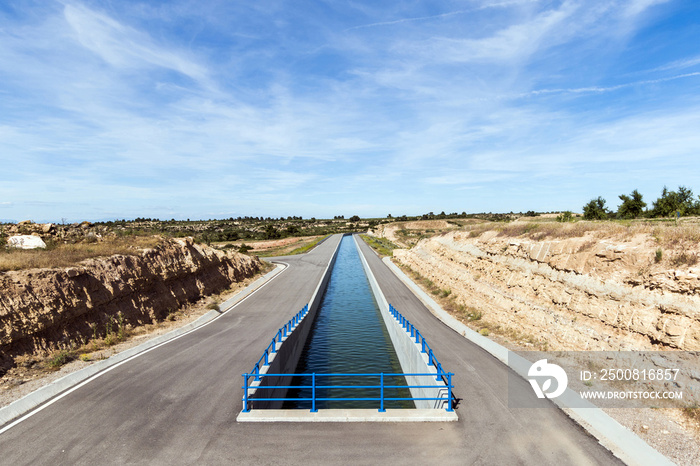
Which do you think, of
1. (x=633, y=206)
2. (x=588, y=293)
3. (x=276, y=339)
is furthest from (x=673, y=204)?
(x=276, y=339)

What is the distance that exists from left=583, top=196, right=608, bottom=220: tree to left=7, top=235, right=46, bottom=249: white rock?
216ft

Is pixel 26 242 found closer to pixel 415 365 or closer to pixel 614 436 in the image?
pixel 415 365

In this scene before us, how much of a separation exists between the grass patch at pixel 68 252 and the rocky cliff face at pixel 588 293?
26.2m

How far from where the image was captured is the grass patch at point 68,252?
17.3 metres

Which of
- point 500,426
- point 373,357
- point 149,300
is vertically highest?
point 149,300

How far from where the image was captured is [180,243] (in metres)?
31.2

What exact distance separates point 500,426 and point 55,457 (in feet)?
41.5

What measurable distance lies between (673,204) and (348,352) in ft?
168

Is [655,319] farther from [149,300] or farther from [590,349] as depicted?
[149,300]

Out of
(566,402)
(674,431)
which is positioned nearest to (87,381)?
(566,402)

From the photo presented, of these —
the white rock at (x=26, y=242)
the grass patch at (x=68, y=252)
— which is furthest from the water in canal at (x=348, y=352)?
the white rock at (x=26, y=242)

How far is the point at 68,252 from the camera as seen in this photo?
2103 centimetres

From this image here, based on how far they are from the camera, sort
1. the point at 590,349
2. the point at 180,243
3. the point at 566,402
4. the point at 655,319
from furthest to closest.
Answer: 1. the point at 180,243
2. the point at 590,349
3. the point at 655,319
4. the point at 566,402

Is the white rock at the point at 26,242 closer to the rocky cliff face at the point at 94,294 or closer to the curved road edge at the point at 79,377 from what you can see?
the rocky cliff face at the point at 94,294
